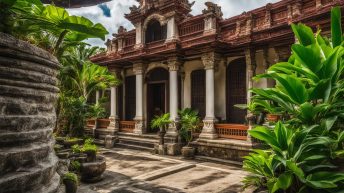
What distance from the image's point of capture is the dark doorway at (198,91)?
39.3 ft

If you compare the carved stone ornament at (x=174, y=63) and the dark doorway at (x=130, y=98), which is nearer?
the carved stone ornament at (x=174, y=63)

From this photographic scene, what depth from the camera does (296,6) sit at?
8688 mm

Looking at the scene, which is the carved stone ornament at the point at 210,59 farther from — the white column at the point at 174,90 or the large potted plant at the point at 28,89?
the large potted plant at the point at 28,89

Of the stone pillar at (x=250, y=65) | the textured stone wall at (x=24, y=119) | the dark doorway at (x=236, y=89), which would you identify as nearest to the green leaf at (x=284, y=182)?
the textured stone wall at (x=24, y=119)

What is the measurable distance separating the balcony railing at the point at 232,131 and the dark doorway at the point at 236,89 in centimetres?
137

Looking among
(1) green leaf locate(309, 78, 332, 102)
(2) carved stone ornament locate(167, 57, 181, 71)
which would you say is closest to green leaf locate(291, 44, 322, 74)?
(1) green leaf locate(309, 78, 332, 102)

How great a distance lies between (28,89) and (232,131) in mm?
8206

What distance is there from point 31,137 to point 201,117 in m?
9.71

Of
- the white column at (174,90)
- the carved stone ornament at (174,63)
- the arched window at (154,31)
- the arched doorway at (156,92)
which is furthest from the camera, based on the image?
the arched doorway at (156,92)

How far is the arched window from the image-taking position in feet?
41.3

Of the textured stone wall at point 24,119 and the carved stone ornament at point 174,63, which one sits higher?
the carved stone ornament at point 174,63

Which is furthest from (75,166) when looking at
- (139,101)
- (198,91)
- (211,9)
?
(211,9)

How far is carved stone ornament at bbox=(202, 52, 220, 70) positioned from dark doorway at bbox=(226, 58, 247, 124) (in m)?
1.14

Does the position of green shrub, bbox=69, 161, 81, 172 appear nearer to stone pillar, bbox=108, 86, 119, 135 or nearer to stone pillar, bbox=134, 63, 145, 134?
stone pillar, bbox=134, 63, 145, 134
